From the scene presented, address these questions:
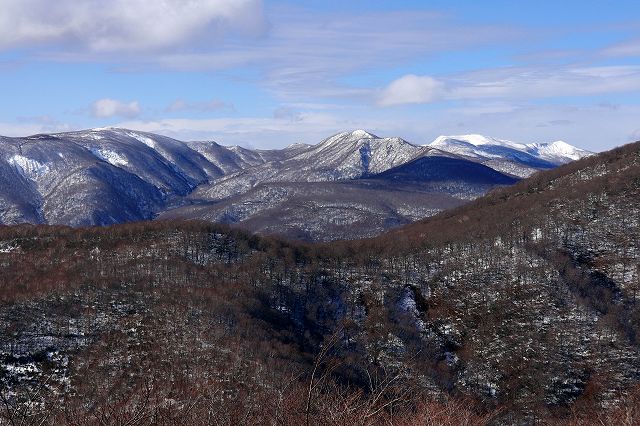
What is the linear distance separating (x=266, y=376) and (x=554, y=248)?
1505 inches

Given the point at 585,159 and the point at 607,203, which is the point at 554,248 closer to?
the point at 607,203

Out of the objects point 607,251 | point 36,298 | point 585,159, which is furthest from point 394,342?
point 585,159

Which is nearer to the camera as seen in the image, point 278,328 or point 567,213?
point 278,328

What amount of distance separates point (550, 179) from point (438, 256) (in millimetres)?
31230

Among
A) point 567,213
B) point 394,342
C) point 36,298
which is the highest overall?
point 567,213

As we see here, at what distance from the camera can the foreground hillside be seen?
52.2m

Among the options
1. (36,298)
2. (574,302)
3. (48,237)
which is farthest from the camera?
(48,237)

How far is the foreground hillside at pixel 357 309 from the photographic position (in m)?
52.2

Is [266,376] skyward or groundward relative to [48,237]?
groundward

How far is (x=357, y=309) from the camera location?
69.3 metres

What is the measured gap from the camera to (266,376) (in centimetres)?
4903

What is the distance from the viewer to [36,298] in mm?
60531

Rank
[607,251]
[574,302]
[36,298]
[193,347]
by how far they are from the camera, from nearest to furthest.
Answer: [193,347], [36,298], [574,302], [607,251]

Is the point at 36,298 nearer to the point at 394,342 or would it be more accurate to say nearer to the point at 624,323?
the point at 394,342
